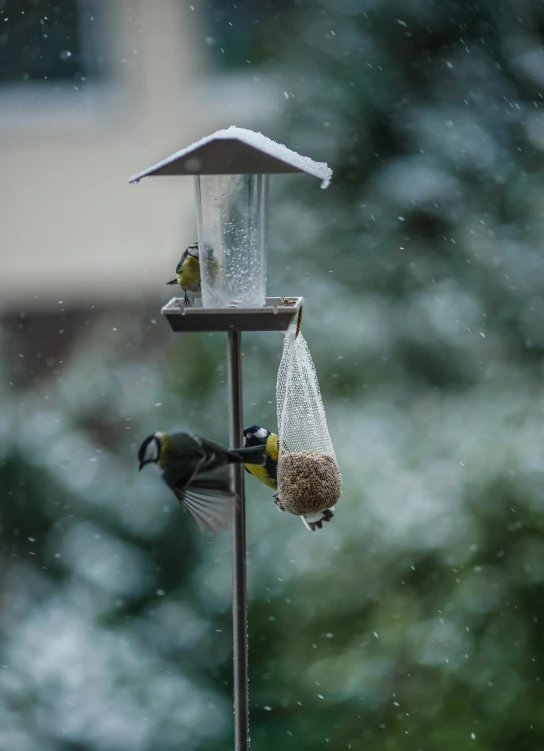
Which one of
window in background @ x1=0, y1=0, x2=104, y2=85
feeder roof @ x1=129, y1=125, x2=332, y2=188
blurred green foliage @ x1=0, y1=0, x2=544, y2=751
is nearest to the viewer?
feeder roof @ x1=129, y1=125, x2=332, y2=188

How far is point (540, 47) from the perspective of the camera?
6.22 ft

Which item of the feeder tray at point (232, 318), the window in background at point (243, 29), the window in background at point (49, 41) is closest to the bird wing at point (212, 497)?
the feeder tray at point (232, 318)

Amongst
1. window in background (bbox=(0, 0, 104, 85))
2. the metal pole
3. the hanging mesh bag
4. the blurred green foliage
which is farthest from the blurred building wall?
the metal pole

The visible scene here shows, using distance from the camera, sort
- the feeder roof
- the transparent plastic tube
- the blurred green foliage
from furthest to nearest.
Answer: the blurred green foliage < the transparent plastic tube < the feeder roof

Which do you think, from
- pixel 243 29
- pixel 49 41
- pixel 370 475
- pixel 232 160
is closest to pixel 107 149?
pixel 49 41

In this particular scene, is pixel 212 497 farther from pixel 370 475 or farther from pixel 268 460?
pixel 370 475

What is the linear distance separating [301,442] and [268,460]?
52 mm

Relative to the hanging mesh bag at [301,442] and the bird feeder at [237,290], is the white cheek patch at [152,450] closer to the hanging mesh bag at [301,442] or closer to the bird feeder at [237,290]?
the bird feeder at [237,290]

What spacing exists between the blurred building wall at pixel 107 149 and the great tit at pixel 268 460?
1.19 m

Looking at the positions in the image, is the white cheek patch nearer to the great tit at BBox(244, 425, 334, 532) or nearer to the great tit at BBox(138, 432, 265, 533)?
the great tit at BBox(138, 432, 265, 533)

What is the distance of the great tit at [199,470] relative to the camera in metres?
0.93

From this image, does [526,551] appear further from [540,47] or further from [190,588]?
[540,47]

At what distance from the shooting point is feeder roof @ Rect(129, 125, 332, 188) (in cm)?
92

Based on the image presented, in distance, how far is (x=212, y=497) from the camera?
0.94 metres
